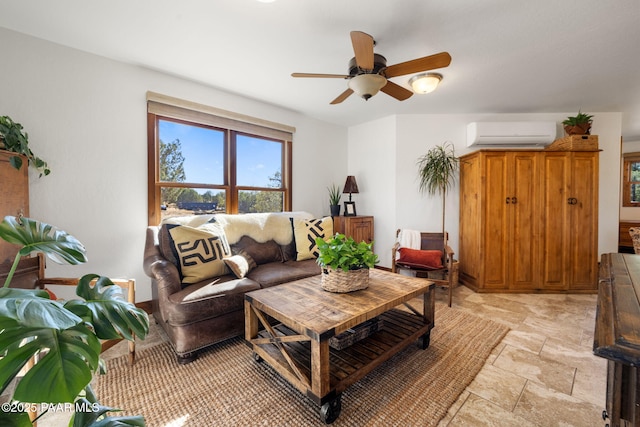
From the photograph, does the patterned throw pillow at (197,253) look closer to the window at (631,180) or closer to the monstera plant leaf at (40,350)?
the monstera plant leaf at (40,350)

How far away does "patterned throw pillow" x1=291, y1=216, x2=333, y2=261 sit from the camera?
9.75 feet

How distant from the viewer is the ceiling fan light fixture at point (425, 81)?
2.56 metres

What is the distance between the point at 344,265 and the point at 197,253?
4.06 feet

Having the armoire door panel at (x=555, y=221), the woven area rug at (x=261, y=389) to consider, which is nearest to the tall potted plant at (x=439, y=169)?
the armoire door panel at (x=555, y=221)

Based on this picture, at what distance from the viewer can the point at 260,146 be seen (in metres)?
3.57

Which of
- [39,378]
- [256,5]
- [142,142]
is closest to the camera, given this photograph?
[39,378]

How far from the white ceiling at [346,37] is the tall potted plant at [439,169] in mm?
886

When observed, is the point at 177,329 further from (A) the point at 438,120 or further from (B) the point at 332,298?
(A) the point at 438,120

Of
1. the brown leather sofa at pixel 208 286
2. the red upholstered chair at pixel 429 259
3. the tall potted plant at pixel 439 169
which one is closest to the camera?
the brown leather sofa at pixel 208 286

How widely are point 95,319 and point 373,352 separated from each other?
1.40 m

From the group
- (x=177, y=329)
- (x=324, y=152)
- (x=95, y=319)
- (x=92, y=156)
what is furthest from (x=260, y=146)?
(x=95, y=319)

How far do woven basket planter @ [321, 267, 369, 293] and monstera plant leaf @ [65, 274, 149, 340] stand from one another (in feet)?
3.68

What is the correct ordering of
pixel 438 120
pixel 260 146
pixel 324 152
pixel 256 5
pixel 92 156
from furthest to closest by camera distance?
pixel 324 152 < pixel 438 120 < pixel 260 146 < pixel 92 156 < pixel 256 5

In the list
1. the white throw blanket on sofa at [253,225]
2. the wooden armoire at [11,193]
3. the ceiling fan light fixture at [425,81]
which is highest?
the ceiling fan light fixture at [425,81]
